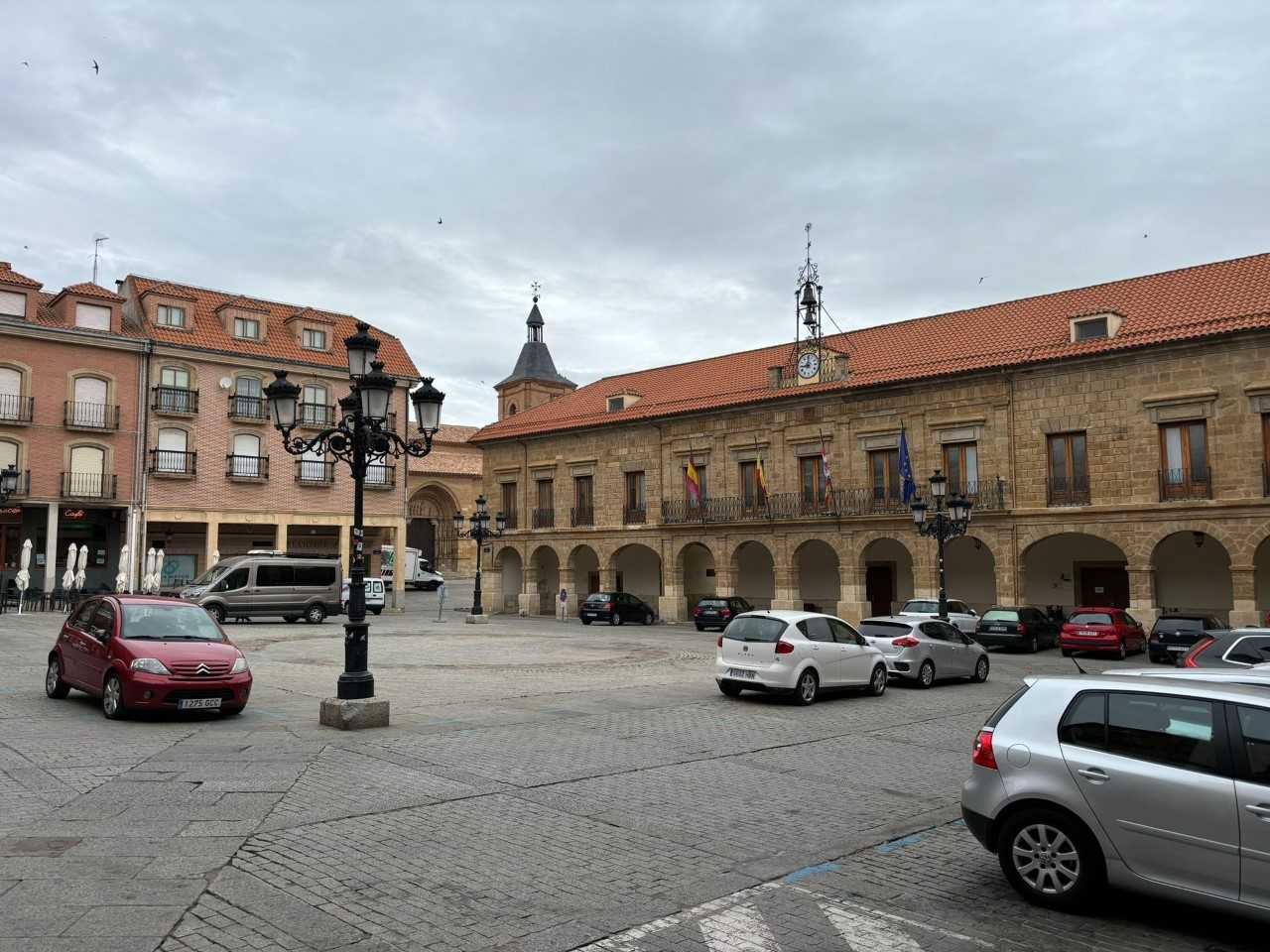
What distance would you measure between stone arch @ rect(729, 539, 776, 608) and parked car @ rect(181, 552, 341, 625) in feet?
51.8

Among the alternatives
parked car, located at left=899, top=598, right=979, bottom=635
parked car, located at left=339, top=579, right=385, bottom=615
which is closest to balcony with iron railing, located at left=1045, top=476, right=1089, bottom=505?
parked car, located at left=899, top=598, right=979, bottom=635

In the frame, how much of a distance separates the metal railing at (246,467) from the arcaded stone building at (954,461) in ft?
37.5

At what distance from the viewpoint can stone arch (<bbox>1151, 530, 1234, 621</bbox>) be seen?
29.0 metres

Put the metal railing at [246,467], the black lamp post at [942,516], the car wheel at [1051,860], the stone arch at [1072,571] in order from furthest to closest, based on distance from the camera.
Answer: the metal railing at [246,467]
the stone arch at [1072,571]
the black lamp post at [942,516]
the car wheel at [1051,860]

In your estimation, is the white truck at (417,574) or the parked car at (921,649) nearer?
the parked car at (921,649)

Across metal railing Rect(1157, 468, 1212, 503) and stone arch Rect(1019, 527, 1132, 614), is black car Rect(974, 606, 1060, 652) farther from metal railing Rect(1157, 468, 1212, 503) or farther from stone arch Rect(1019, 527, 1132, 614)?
metal railing Rect(1157, 468, 1212, 503)

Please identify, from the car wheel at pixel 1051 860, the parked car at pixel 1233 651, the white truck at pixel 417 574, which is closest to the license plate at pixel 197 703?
the car wheel at pixel 1051 860

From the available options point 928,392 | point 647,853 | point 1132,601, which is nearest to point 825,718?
point 647,853

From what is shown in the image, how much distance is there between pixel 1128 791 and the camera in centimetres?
531

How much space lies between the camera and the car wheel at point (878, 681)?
16.3 meters

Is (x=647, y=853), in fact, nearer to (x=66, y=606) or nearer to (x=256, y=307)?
(x=66, y=606)

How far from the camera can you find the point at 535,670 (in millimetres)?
19281

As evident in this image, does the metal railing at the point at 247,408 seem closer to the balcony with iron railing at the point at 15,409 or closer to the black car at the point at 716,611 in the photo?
the balcony with iron railing at the point at 15,409

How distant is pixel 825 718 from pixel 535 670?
7.37 meters
